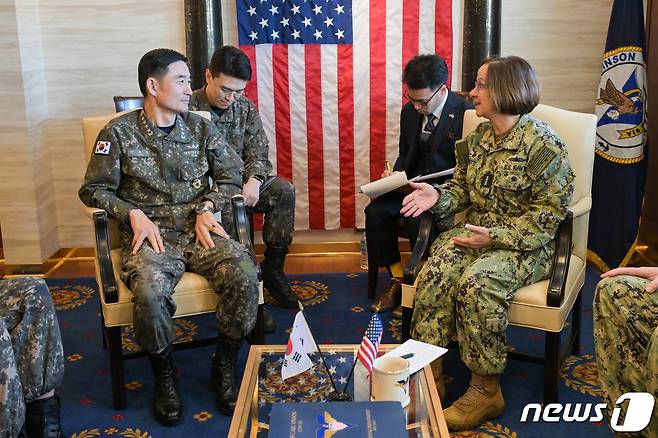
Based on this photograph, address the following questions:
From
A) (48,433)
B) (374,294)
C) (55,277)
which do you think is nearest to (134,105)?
(55,277)

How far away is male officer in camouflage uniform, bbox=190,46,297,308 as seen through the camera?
140 inches

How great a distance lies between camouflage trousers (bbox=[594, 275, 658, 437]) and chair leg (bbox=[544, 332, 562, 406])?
0.32 m

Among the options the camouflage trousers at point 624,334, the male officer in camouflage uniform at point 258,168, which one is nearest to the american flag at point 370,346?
the camouflage trousers at point 624,334

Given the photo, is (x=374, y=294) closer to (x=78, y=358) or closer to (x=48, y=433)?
(x=78, y=358)

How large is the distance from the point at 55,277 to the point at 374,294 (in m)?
1.84

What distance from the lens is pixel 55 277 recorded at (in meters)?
4.27

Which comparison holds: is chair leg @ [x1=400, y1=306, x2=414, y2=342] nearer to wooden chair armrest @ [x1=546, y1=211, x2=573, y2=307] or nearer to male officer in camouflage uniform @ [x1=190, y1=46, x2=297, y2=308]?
wooden chair armrest @ [x1=546, y1=211, x2=573, y2=307]

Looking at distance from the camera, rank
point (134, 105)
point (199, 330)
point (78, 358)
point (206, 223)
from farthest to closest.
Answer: point (134, 105), point (199, 330), point (78, 358), point (206, 223)

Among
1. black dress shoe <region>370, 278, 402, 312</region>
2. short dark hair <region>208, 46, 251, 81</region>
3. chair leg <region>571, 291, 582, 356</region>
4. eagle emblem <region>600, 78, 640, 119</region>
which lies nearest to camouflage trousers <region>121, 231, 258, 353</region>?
short dark hair <region>208, 46, 251, 81</region>

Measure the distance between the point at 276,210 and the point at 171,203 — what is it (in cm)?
82

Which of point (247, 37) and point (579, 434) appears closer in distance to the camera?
point (579, 434)

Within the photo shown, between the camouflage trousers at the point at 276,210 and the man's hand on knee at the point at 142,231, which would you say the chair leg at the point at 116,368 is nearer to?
the man's hand on knee at the point at 142,231

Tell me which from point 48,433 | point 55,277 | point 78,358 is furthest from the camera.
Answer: point 55,277

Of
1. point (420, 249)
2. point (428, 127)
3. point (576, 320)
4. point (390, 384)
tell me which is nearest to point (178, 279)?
point (420, 249)
